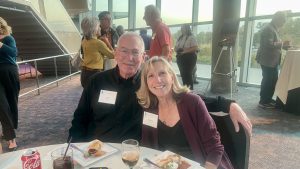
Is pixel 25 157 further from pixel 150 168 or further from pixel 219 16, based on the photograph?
pixel 219 16

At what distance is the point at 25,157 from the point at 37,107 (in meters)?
3.92

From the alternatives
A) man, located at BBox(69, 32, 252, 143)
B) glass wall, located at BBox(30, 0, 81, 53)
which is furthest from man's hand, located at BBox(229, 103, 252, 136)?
glass wall, located at BBox(30, 0, 81, 53)

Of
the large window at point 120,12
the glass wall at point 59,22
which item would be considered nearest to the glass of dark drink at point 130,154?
the glass wall at point 59,22

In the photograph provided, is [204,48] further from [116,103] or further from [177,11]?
[116,103]

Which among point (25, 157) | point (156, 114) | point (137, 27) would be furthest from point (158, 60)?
point (137, 27)

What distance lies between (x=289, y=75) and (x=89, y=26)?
3251mm

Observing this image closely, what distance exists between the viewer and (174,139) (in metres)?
1.56

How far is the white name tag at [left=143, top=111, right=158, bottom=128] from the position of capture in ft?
5.02

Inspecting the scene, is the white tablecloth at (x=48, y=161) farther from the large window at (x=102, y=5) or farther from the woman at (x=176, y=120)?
the large window at (x=102, y=5)

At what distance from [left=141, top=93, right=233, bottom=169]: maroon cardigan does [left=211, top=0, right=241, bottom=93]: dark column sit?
13.0 ft

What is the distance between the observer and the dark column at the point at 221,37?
16.9 feet

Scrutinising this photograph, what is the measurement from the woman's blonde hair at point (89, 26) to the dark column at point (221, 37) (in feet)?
9.87

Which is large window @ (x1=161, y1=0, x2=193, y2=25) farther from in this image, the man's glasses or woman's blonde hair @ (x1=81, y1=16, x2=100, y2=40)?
the man's glasses

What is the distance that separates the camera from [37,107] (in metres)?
4.59
